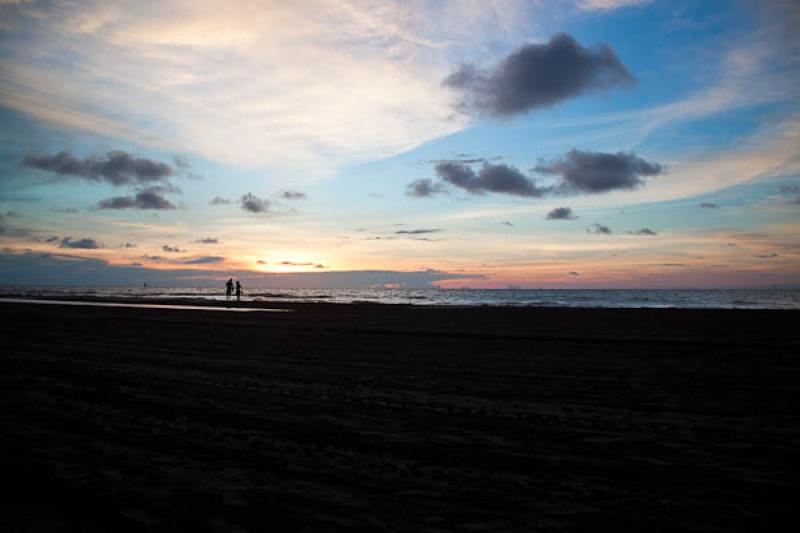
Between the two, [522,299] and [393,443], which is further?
[522,299]

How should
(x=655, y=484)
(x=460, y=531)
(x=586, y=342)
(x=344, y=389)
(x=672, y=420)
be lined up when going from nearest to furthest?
(x=460, y=531), (x=655, y=484), (x=672, y=420), (x=344, y=389), (x=586, y=342)

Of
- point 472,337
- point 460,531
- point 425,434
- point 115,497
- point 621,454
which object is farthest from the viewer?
point 472,337

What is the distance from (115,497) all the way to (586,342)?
1551 centimetres

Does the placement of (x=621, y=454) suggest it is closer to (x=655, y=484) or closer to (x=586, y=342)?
(x=655, y=484)

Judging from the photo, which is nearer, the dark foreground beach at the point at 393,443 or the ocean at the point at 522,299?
the dark foreground beach at the point at 393,443

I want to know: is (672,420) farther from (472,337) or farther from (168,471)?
(472,337)

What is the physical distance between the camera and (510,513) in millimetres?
3885

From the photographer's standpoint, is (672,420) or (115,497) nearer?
(115,497)

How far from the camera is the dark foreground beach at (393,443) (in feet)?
12.7

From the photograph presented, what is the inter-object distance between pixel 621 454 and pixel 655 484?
873mm

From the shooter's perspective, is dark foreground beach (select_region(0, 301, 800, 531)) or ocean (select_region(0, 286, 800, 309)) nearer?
dark foreground beach (select_region(0, 301, 800, 531))

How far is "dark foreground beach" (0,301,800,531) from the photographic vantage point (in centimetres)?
387

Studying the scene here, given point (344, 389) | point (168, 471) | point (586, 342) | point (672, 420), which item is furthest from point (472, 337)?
point (168, 471)

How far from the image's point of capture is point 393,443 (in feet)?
18.6
